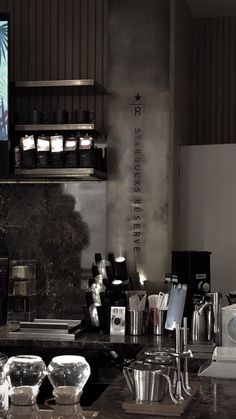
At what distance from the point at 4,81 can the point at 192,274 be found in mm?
1819

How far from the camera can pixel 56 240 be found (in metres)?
5.16

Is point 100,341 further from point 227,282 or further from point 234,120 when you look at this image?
point 234,120

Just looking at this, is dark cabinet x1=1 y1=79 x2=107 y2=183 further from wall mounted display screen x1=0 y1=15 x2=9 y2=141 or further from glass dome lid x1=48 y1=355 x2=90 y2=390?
glass dome lid x1=48 y1=355 x2=90 y2=390

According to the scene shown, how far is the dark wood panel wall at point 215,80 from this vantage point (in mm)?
5887

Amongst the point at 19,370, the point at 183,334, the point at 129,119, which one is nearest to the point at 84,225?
the point at 129,119

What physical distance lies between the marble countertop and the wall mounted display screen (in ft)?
7.65

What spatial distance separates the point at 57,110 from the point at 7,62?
0.51 metres

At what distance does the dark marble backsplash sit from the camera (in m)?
5.11

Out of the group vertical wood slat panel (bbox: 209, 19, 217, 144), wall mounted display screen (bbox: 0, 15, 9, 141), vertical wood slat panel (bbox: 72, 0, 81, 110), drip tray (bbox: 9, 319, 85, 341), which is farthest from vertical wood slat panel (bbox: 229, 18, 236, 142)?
drip tray (bbox: 9, 319, 85, 341)

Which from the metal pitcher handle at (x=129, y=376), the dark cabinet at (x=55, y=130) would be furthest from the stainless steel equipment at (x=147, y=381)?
the dark cabinet at (x=55, y=130)

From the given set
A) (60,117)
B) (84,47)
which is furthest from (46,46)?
(60,117)

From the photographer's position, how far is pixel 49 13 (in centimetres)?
520

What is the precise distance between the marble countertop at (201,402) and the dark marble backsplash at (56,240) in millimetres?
2235

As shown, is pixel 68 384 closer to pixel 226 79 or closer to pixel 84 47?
pixel 84 47
